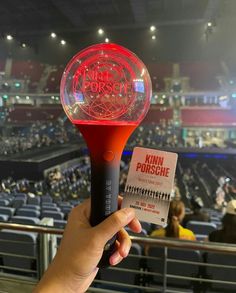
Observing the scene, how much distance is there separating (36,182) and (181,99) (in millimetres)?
13903

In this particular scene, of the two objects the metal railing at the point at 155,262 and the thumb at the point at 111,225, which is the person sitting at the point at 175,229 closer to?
the metal railing at the point at 155,262

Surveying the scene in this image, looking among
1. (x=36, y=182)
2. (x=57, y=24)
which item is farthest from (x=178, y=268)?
(x=57, y=24)

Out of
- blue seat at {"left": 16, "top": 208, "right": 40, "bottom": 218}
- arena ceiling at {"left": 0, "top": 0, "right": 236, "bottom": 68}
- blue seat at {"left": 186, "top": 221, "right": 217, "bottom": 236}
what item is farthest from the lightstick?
arena ceiling at {"left": 0, "top": 0, "right": 236, "bottom": 68}

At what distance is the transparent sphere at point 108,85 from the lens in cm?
73

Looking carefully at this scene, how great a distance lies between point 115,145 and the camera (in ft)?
2.36

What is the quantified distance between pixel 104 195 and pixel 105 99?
211 mm

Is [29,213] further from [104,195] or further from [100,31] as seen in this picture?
[100,31]

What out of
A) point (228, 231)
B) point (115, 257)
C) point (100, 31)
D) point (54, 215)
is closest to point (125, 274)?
point (228, 231)

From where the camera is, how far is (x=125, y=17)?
805 inches

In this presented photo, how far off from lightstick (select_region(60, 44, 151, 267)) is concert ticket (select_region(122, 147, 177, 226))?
0.20 ft

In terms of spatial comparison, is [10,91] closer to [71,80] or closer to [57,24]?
[57,24]

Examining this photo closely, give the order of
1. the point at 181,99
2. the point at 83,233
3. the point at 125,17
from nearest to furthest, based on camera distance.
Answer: the point at 83,233 → the point at 125,17 → the point at 181,99

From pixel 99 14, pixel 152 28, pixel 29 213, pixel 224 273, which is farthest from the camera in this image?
pixel 152 28

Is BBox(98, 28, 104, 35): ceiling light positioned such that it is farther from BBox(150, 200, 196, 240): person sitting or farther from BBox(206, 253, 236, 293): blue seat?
BBox(206, 253, 236, 293): blue seat
